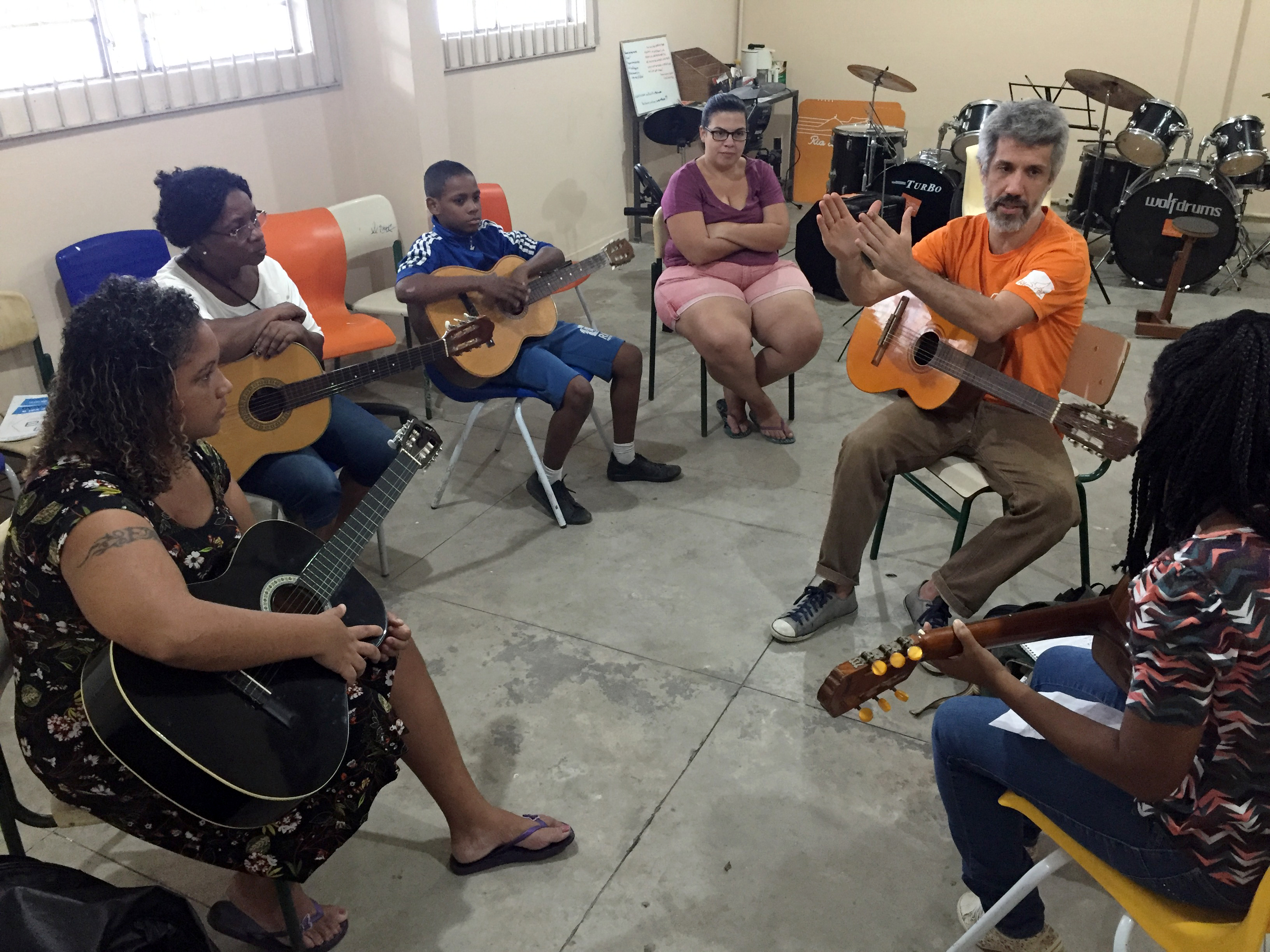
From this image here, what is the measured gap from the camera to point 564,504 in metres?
3.35

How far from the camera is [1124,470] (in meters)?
3.57

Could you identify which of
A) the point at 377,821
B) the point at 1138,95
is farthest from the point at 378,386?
the point at 1138,95

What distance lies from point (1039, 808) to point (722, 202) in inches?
111

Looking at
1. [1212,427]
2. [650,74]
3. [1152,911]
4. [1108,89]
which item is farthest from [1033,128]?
[650,74]

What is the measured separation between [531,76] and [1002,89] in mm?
4065

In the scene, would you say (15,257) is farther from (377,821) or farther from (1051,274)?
(1051,274)

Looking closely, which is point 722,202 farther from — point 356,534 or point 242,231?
point 356,534

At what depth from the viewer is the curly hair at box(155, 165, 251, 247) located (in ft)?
8.32

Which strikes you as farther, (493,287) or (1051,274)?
(493,287)

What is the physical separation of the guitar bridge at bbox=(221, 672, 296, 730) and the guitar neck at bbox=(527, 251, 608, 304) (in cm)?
206

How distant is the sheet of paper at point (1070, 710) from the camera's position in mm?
1439

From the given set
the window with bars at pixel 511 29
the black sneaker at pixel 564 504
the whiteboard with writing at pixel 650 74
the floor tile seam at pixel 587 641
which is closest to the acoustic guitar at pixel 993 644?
the floor tile seam at pixel 587 641

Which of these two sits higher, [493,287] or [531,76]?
[531,76]

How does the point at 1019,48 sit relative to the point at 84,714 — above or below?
above
